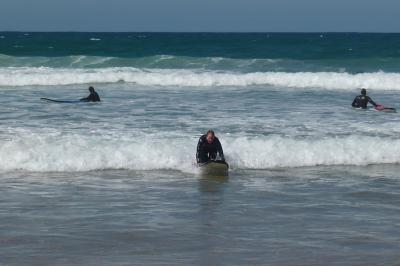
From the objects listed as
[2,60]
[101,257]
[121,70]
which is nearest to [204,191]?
[101,257]

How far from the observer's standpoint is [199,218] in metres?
10.9

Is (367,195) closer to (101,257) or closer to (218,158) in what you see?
(218,158)

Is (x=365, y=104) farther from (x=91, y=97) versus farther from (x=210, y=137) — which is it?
(x=210, y=137)

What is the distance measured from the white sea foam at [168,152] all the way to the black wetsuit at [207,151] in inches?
12.8

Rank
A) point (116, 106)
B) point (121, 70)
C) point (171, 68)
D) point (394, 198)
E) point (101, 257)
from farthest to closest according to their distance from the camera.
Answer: point (171, 68)
point (121, 70)
point (116, 106)
point (394, 198)
point (101, 257)

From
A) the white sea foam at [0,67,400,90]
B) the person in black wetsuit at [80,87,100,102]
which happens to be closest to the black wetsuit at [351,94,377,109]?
the person in black wetsuit at [80,87,100,102]

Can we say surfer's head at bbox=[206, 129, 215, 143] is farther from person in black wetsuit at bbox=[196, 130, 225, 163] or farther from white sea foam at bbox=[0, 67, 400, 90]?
white sea foam at bbox=[0, 67, 400, 90]

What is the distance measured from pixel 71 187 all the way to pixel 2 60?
101 ft

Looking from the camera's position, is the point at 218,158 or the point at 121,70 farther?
the point at 121,70

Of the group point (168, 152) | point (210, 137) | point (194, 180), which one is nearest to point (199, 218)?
point (194, 180)

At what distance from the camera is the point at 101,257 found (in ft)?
29.3

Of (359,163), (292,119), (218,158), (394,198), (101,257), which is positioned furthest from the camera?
(292,119)

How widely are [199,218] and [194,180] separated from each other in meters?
3.00

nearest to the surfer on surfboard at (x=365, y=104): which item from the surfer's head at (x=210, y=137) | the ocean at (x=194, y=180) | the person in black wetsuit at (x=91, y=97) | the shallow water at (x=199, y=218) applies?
the ocean at (x=194, y=180)
